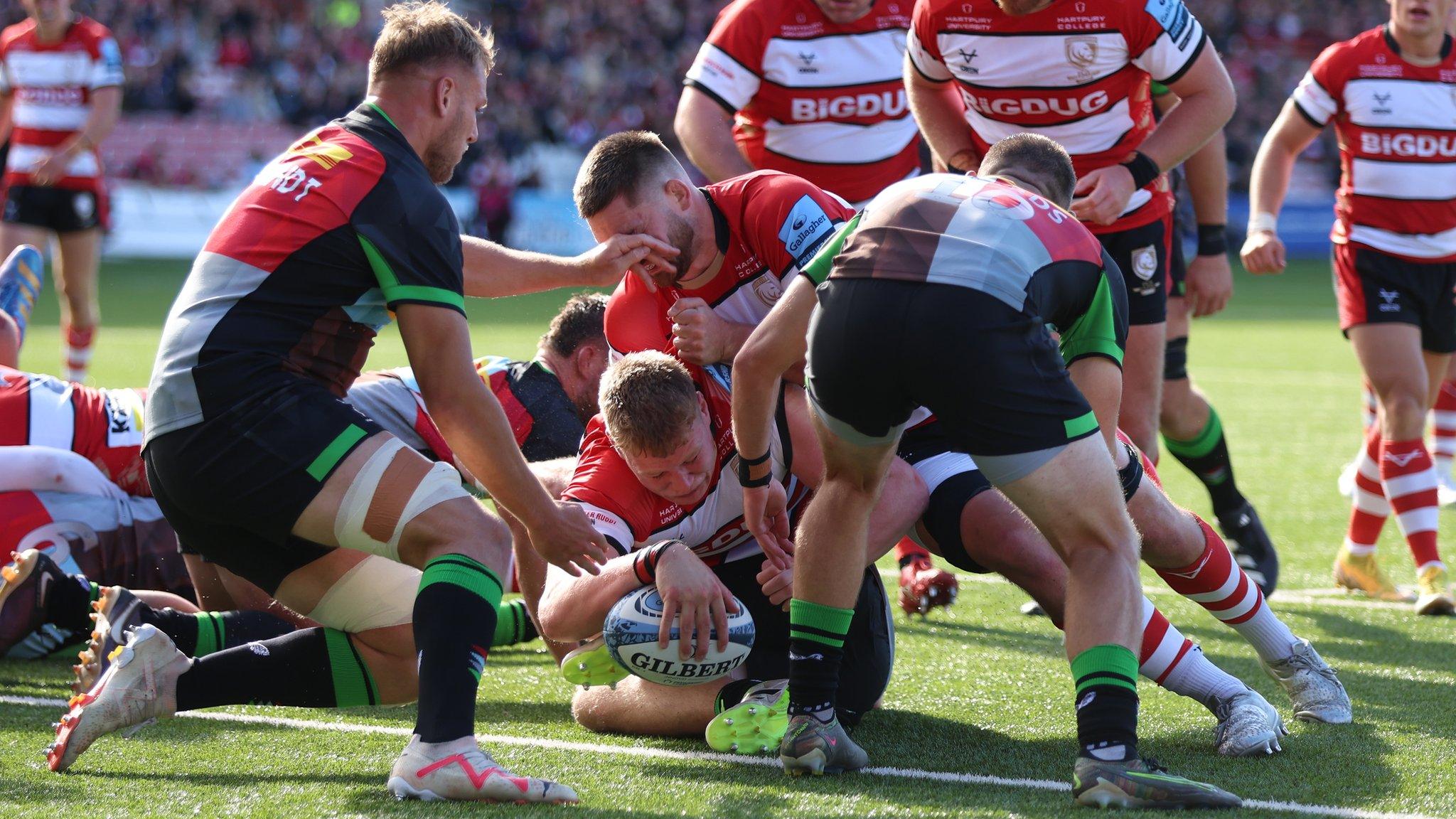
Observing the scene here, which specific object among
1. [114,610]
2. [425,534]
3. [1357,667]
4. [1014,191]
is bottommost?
[1357,667]

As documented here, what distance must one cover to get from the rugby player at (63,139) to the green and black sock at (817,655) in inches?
308

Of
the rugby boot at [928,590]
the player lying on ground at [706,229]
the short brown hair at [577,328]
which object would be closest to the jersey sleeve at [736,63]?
the short brown hair at [577,328]

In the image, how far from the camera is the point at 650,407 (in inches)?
148

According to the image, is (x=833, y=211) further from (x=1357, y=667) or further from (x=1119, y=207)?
(x=1357, y=667)

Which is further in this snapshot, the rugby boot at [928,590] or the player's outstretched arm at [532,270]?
the rugby boot at [928,590]

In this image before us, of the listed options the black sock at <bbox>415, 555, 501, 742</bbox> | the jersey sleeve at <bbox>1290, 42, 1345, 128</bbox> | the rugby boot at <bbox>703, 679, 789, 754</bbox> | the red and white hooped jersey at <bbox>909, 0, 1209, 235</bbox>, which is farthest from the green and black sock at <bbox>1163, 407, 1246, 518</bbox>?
the black sock at <bbox>415, 555, 501, 742</bbox>

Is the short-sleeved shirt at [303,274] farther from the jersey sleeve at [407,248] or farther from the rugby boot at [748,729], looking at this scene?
the rugby boot at [748,729]

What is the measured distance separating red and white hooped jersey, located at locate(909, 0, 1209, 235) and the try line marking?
2.70 meters

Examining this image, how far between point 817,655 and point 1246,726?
107 cm

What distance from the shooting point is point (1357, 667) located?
15.8ft

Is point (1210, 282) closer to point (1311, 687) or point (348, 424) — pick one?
point (1311, 687)

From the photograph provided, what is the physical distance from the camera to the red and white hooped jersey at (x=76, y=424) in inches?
201

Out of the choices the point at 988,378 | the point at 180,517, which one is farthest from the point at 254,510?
the point at 988,378

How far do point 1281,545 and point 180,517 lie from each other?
5330 millimetres
